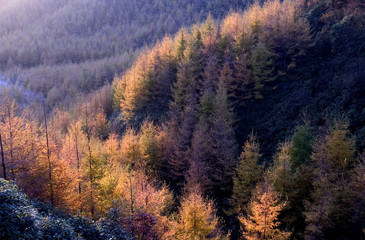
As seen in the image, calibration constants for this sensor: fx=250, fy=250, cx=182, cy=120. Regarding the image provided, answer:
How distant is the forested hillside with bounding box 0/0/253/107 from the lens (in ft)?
315

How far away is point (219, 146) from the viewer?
1236 inches

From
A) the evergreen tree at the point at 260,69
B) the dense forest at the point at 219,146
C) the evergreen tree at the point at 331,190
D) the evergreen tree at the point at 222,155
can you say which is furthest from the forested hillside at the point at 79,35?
the evergreen tree at the point at 331,190

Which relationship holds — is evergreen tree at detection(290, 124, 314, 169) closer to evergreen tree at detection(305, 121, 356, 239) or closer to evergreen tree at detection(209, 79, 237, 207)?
evergreen tree at detection(305, 121, 356, 239)

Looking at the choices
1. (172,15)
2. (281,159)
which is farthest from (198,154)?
(172,15)

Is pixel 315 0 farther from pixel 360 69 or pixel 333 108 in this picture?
pixel 333 108

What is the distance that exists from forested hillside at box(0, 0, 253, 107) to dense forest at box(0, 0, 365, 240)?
34.4 metres

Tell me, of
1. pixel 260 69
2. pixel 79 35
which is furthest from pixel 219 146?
pixel 79 35

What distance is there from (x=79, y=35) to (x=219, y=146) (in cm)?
13107

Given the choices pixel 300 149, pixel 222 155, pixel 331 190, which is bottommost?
pixel 222 155

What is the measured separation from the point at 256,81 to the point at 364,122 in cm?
1592

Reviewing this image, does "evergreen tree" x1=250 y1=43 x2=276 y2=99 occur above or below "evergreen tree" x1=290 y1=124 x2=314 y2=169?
above

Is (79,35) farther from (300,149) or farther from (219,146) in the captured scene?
(300,149)

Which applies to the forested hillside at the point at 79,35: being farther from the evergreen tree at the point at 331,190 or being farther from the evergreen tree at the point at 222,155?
the evergreen tree at the point at 331,190

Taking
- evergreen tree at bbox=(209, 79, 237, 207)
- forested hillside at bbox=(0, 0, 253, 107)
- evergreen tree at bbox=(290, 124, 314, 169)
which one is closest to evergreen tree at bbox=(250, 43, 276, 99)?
evergreen tree at bbox=(209, 79, 237, 207)
